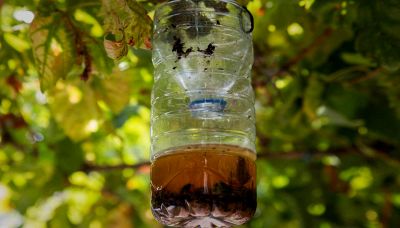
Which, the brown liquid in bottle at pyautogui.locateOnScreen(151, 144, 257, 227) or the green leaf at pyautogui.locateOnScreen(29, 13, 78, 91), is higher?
the green leaf at pyautogui.locateOnScreen(29, 13, 78, 91)

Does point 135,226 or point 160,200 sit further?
point 135,226

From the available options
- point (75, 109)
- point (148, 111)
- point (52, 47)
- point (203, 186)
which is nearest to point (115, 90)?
point (75, 109)

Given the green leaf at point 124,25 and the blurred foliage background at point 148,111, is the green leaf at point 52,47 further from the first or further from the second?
the green leaf at point 124,25

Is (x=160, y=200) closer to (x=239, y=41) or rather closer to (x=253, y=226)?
(x=239, y=41)

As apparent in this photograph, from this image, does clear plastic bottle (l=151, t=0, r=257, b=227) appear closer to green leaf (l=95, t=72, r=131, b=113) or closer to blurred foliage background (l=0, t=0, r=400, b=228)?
blurred foliage background (l=0, t=0, r=400, b=228)

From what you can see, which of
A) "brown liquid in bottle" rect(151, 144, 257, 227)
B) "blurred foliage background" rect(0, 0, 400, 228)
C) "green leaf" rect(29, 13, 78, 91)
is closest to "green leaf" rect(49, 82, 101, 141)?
"blurred foliage background" rect(0, 0, 400, 228)

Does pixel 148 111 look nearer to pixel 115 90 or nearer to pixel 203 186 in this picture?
pixel 115 90

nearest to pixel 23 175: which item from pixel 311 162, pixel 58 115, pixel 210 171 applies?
pixel 58 115
